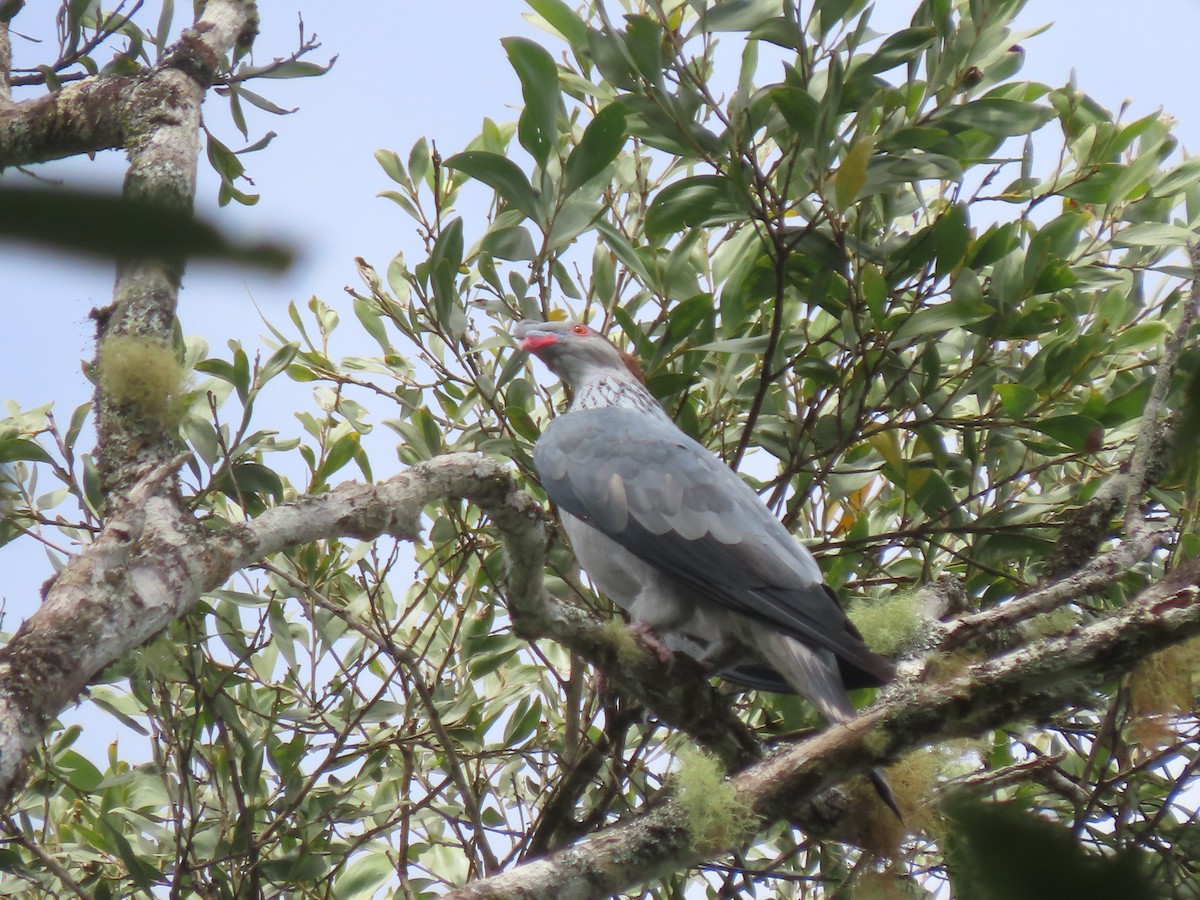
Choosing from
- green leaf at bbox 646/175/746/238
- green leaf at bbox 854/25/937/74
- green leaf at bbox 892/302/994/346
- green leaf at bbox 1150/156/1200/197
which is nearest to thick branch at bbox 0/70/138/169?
green leaf at bbox 646/175/746/238

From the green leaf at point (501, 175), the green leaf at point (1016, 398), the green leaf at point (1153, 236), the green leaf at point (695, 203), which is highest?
the green leaf at point (501, 175)

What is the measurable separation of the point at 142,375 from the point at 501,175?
1.41 metres

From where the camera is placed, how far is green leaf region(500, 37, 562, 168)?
10.1ft

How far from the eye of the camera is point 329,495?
241cm

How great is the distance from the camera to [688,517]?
340 centimetres

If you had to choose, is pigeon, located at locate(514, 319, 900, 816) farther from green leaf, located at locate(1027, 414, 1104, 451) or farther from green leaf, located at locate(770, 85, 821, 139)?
green leaf, located at locate(770, 85, 821, 139)

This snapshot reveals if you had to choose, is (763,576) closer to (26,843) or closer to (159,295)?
(159,295)

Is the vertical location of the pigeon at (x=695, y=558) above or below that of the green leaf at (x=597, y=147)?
below

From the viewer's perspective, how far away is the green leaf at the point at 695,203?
326 centimetres

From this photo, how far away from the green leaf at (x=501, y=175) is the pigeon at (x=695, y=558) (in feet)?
2.43

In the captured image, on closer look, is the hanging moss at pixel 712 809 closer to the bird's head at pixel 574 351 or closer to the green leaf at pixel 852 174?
the green leaf at pixel 852 174

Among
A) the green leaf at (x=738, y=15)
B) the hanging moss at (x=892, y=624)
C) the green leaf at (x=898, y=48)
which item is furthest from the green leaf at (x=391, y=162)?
the hanging moss at (x=892, y=624)

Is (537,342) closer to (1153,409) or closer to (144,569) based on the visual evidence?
(1153,409)

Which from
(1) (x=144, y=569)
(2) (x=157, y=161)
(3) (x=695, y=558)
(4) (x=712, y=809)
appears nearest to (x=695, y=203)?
(3) (x=695, y=558)
